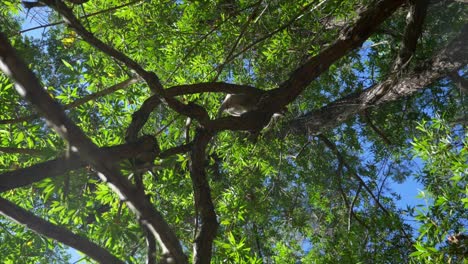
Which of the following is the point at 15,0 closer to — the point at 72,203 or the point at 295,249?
the point at 72,203

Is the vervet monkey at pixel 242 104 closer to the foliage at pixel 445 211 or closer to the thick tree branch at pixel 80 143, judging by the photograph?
the foliage at pixel 445 211

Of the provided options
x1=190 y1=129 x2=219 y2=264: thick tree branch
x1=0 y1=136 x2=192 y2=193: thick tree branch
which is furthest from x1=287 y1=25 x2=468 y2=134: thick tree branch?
x1=0 y1=136 x2=192 y2=193: thick tree branch

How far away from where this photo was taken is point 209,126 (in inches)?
108

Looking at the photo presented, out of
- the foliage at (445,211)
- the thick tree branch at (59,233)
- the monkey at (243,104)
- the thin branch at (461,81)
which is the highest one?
the thin branch at (461,81)

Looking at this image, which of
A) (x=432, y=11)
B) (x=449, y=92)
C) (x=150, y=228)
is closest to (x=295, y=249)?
(x=449, y=92)

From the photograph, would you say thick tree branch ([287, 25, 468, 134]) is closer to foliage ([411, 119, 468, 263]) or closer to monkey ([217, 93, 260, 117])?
foliage ([411, 119, 468, 263])

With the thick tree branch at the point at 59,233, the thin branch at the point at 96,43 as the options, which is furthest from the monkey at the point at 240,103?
the thick tree branch at the point at 59,233

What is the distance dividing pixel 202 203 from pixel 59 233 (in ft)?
3.00

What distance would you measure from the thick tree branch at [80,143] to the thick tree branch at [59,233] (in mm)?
191

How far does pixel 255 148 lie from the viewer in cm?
426

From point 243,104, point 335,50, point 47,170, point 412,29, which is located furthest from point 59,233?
point 412,29

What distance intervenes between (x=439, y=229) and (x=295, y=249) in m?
3.02

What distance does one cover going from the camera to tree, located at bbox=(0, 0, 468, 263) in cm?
208

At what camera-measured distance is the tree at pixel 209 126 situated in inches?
82.0
